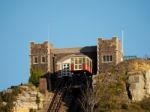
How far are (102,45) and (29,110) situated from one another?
16223 millimetres

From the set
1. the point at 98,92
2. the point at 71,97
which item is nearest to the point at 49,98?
the point at 71,97

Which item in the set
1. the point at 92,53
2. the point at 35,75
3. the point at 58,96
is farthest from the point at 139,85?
the point at 35,75

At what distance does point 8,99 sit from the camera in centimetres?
9525

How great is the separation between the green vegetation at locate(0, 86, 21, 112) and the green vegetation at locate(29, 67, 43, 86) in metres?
4.68

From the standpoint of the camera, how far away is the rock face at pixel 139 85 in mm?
89938

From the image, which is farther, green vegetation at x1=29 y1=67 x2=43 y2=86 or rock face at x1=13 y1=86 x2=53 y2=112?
green vegetation at x1=29 y1=67 x2=43 y2=86

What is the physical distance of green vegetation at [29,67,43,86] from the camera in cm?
10150

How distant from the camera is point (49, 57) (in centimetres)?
10444

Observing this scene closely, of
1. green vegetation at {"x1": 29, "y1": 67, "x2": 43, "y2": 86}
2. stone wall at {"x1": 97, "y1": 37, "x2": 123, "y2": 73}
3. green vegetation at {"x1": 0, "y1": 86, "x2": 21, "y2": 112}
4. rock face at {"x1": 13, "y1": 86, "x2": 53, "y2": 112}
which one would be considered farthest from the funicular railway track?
stone wall at {"x1": 97, "y1": 37, "x2": 123, "y2": 73}

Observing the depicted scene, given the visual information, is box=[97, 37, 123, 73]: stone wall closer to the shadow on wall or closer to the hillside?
the shadow on wall

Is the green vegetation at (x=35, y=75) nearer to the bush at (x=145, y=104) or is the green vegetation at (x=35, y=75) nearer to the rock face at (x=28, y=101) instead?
the rock face at (x=28, y=101)

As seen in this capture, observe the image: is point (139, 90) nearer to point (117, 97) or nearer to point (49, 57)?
point (117, 97)

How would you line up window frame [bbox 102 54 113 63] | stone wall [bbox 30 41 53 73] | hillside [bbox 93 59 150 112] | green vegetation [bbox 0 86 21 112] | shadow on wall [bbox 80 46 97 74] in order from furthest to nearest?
stone wall [bbox 30 41 53 73], shadow on wall [bbox 80 46 97 74], window frame [bbox 102 54 113 63], green vegetation [bbox 0 86 21 112], hillside [bbox 93 59 150 112]

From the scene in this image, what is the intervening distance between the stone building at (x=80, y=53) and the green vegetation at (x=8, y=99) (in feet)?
26.8
